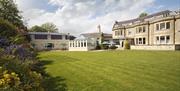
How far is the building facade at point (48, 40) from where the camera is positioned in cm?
7112

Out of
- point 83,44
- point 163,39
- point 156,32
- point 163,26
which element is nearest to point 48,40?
point 83,44

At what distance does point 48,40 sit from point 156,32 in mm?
38548

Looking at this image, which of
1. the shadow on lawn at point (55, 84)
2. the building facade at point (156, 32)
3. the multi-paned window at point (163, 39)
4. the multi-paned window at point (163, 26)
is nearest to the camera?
the shadow on lawn at point (55, 84)

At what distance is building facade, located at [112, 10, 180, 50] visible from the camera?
141 feet

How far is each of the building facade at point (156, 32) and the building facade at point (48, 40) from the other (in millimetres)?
22083

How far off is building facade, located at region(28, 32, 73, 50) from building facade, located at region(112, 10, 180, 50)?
22083 millimetres

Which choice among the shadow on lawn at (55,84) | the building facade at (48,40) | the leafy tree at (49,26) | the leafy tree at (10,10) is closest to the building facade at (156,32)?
the building facade at (48,40)

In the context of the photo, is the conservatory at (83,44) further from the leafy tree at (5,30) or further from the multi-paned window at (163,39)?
the leafy tree at (5,30)

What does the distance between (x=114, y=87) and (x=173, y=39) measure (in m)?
37.5

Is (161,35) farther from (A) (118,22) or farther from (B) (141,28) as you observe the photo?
(A) (118,22)

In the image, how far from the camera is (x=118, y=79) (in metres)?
12.0

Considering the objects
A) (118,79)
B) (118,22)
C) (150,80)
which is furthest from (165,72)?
(118,22)

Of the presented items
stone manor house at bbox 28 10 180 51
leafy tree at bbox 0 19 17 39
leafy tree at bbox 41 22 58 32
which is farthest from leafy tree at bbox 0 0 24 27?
leafy tree at bbox 41 22 58 32

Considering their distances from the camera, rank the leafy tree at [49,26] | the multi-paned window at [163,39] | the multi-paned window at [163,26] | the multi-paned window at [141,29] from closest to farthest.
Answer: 1. the multi-paned window at [163,26]
2. the multi-paned window at [163,39]
3. the multi-paned window at [141,29]
4. the leafy tree at [49,26]
